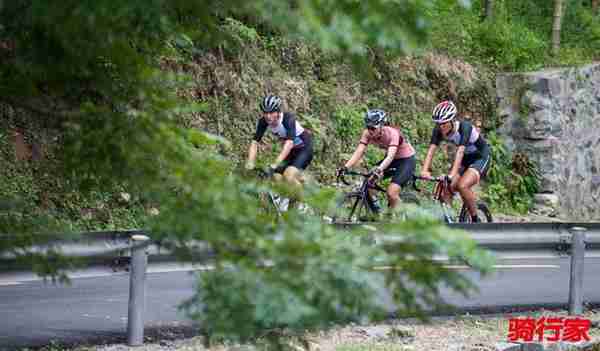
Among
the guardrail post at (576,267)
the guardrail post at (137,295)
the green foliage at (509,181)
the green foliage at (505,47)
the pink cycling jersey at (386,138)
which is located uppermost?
the green foliage at (505,47)

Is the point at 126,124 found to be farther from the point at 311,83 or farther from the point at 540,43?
the point at 540,43

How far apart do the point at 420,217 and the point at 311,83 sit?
1618cm

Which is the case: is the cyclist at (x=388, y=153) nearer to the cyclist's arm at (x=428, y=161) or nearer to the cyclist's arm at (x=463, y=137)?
the cyclist's arm at (x=428, y=161)

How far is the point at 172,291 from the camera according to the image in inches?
396

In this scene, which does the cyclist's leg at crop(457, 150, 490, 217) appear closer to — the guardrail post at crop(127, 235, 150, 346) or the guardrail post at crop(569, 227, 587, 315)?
the guardrail post at crop(569, 227, 587, 315)

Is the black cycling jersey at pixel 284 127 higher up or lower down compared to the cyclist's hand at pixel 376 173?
higher up

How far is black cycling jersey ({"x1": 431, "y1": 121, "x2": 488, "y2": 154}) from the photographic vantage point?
1400 centimetres

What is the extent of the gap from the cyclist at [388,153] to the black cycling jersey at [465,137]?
0.52 metres

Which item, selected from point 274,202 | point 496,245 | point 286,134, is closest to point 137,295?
point 274,202

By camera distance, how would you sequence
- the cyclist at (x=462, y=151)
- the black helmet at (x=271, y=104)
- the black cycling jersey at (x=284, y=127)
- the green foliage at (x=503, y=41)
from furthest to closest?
the green foliage at (x=503, y=41) → the cyclist at (x=462, y=151) → the black cycling jersey at (x=284, y=127) → the black helmet at (x=271, y=104)

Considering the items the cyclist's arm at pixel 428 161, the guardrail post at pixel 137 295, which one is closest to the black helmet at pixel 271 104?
the cyclist's arm at pixel 428 161

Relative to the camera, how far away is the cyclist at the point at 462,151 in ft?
44.8

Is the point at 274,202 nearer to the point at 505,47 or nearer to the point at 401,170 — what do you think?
the point at 401,170

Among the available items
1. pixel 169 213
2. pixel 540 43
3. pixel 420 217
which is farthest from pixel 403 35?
pixel 540 43
